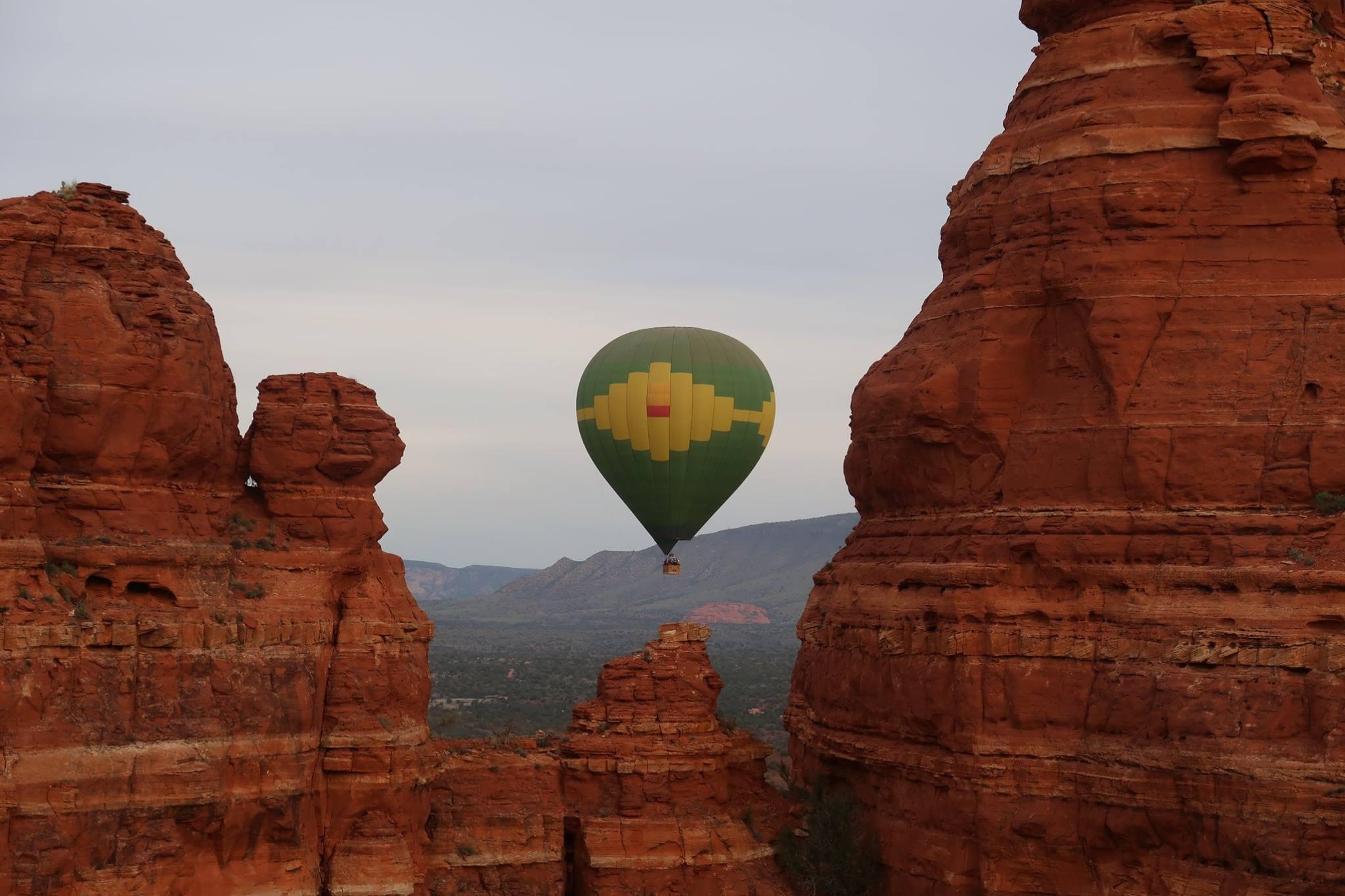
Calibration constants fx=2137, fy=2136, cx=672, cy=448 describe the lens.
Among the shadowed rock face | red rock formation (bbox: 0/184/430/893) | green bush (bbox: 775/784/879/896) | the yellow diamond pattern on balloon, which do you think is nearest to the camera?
red rock formation (bbox: 0/184/430/893)

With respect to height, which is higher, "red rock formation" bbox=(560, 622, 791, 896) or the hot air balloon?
the hot air balloon

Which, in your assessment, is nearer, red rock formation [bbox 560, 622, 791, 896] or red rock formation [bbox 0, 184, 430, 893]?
red rock formation [bbox 0, 184, 430, 893]

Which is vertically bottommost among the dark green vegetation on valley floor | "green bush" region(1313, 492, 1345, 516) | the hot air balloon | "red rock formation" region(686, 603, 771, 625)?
the dark green vegetation on valley floor

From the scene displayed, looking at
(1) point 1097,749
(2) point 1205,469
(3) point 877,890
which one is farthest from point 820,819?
(2) point 1205,469

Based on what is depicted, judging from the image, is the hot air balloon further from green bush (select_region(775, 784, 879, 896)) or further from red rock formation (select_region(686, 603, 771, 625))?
red rock formation (select_region(686, 603, 771, 625))

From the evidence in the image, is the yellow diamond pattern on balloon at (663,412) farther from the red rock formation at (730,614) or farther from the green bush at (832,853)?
the red rock formation at (730,614)

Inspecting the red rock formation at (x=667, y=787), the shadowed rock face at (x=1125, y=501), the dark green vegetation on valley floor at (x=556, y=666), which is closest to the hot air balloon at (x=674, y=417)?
the dark green vegetation on valley floor at (x=556, y=666)

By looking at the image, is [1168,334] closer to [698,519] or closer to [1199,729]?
[1199,729]

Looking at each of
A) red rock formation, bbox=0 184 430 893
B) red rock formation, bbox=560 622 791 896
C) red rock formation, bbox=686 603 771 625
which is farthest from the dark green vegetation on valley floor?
red rock formation, bbox=0 184 430 893

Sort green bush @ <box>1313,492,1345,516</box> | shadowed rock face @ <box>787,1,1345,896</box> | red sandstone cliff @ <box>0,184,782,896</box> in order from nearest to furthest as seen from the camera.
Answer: red sandstone cliff @ <box>0,184,782,896</box>, shadowed rock face @ <box>787,1,1345,896</box>, green bush @ <box>1313,492,1345,516</box>
